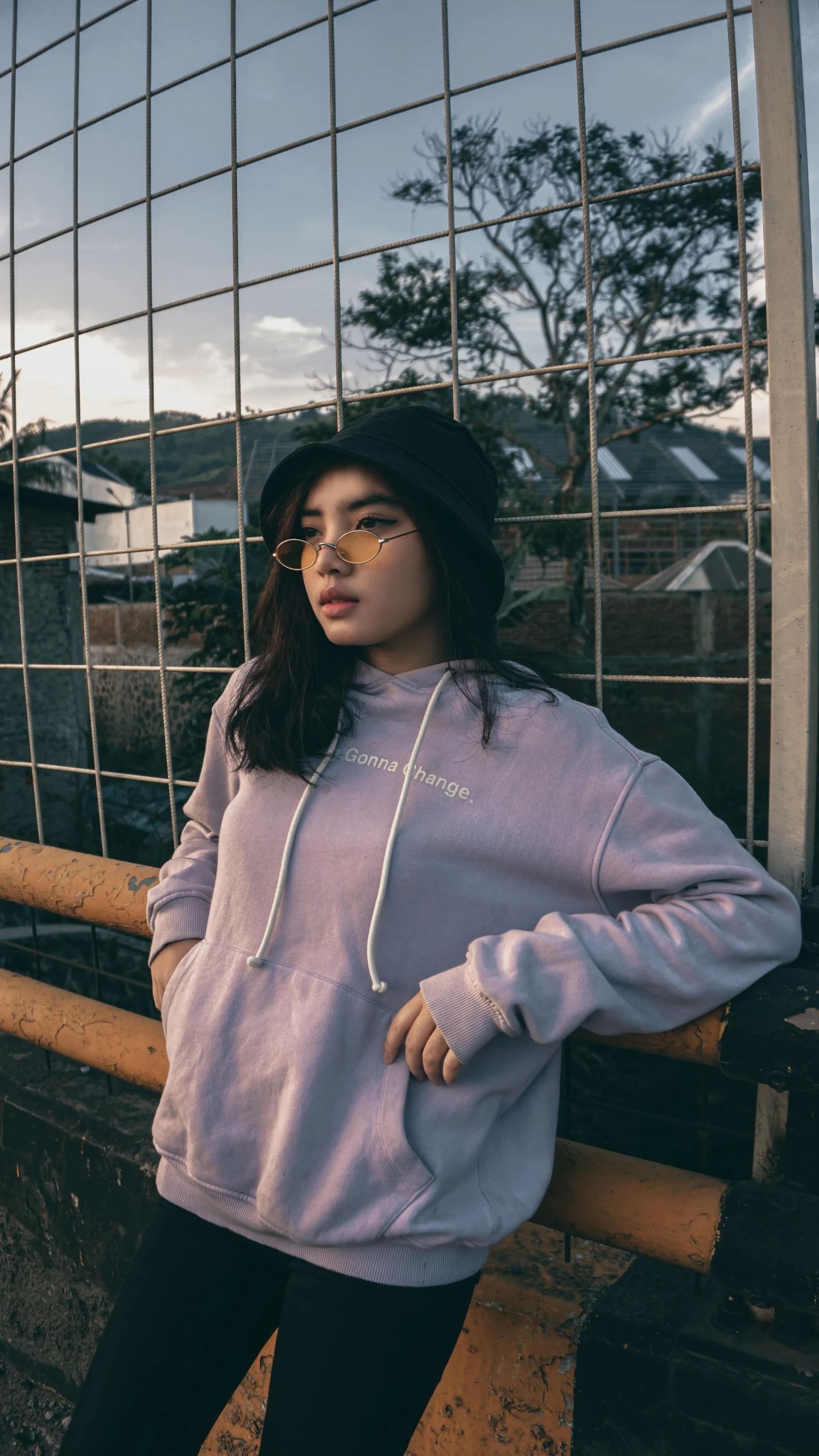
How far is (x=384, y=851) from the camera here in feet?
3.99

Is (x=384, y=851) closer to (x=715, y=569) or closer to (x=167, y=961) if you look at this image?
(x=167, y=961)

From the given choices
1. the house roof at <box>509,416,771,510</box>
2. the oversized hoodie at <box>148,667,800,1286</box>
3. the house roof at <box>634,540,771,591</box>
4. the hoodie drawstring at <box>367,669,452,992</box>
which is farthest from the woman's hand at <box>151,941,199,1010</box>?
the house roof at <box>509,416,771,510</box>

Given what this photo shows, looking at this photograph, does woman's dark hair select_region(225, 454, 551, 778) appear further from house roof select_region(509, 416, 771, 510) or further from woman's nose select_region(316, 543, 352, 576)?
house roof select_region(509, 416, 771, 510)

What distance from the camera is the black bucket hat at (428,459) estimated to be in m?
1.27

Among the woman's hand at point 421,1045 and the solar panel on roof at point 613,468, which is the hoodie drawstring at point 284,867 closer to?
the woman's hand at point 421,1045

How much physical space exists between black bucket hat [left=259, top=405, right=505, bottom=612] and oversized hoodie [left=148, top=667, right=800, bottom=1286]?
21cm

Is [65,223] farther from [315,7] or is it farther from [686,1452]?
[686,1452]

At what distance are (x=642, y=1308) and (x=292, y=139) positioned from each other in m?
2.02

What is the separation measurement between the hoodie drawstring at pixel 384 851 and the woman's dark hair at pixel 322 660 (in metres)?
0.02

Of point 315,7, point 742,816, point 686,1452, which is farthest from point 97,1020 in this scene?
point 742,816

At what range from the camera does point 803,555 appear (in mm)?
1322

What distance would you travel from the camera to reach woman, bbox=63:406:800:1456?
44.0 inches

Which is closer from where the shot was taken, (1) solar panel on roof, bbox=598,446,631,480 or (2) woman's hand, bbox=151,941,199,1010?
(2) woman's hand, bbox=151,941,199,1010

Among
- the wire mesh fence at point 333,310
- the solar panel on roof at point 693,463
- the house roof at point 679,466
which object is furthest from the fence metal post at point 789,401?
the solar panel on roof at point 693,463
